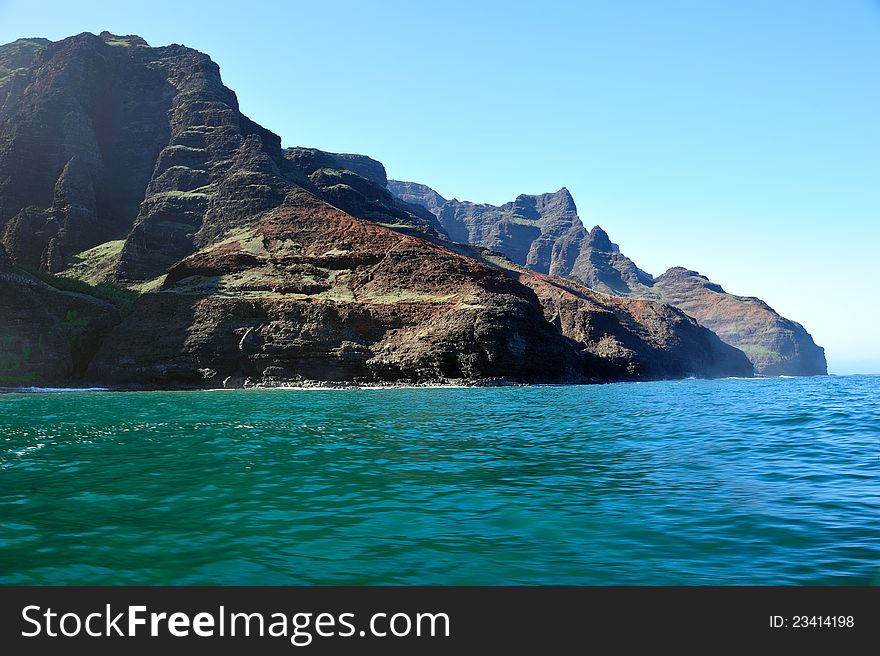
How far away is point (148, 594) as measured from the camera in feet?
19.9

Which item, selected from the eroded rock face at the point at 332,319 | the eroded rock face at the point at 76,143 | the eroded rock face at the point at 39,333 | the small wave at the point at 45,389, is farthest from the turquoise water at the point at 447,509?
the eroded rock face at the point at 76,143

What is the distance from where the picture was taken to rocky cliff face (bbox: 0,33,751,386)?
90875mm

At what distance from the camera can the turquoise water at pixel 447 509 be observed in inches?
301

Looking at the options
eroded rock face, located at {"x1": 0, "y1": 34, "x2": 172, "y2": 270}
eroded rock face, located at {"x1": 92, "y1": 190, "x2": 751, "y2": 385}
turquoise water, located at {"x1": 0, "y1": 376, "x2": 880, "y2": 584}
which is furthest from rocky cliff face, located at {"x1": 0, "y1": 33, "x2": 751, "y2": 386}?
turquoise water, located at {"x1": 0, "y1": 376, "x2": 880, "y2": 584}

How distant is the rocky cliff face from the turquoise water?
70.9 m

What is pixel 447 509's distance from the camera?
11125 mm

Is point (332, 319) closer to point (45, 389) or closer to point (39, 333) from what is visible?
point (45, 389)

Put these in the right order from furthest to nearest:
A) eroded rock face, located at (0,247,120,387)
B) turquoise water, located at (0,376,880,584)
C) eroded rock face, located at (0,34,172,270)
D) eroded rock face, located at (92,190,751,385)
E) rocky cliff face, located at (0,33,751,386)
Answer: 1. eroded rock face, located at (0,34,172,270)
2. rocky cliff face, located at (0,33,751,386)
3. eroded rock face, located at (92,190,751,385)
4. eroded rock face, located at (0,247,120,387)
5. turquoise water, located at (0,376,880,584)

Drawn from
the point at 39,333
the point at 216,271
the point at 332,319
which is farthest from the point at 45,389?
the point at 332,319

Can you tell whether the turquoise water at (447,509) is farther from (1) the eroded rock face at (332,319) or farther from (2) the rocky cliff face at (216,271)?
(2) the rocky cliff face at (216,271)

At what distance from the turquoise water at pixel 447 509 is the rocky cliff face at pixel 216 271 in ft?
233

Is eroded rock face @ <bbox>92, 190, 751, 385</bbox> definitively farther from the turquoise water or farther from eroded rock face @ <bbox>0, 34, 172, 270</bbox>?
the turquoise water

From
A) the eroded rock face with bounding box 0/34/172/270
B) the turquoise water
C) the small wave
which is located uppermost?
the eroded rock face with bounding box 0/34/172/270

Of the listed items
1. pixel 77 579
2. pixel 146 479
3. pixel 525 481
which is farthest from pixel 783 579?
pixel 146 479
